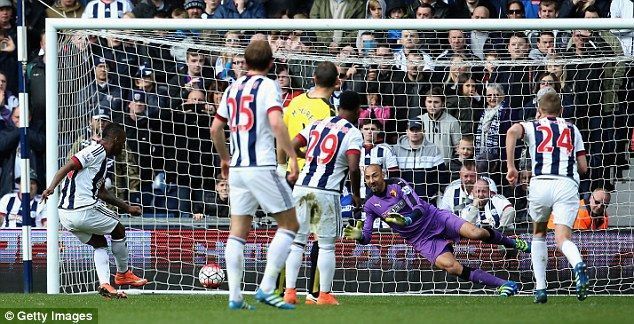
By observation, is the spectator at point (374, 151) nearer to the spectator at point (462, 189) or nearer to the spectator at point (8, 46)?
the spectator at point (462, 189)

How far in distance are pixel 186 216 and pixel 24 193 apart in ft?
6.73

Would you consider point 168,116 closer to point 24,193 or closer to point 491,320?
point 24,193

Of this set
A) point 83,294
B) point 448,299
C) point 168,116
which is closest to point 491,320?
point 448,299

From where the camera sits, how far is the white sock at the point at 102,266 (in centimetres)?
1242

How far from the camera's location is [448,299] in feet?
42.2

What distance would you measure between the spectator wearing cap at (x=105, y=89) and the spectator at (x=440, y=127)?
365 centimetres

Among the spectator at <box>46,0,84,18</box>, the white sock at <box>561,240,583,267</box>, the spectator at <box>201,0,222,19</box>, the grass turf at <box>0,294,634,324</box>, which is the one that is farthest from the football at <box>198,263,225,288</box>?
the spectator at <box>46,0,84,18</box>

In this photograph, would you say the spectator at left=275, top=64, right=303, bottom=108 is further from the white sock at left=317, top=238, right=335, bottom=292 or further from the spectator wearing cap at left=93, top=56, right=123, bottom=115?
the white sock at left=317, top=238, right=335, bottom=292

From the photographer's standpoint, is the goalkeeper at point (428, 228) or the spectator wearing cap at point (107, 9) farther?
the spectator wearing cap at point (107, 9)

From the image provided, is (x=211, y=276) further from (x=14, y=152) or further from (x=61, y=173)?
(x=14, y=152)

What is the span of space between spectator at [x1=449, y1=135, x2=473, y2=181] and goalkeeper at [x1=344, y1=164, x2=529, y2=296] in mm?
1453

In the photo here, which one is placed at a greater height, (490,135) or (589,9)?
(589,9)

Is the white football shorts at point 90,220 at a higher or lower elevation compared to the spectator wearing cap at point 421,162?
lower
